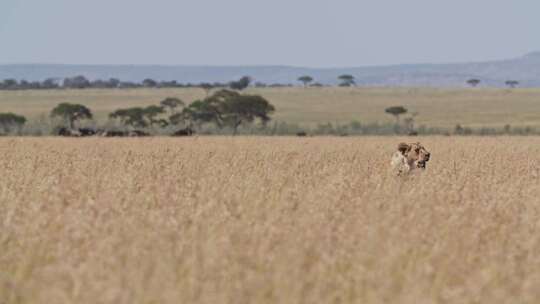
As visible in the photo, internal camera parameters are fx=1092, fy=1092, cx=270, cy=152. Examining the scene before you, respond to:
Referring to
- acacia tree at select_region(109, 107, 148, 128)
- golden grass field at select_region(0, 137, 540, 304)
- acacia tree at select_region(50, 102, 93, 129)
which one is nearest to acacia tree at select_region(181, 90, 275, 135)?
→ acacia tree at select_region(109, 107, 148, 128)

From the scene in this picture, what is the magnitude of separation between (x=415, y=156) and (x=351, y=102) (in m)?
107

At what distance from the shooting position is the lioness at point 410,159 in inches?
663

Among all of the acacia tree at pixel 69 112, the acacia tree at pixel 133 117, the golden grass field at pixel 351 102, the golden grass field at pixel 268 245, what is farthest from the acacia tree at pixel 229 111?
the golden grass field at pixel 268 245

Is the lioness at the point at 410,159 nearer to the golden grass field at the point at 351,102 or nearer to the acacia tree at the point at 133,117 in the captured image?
the acacia tree at the point at 133,117

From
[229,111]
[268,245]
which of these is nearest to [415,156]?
[268,245]

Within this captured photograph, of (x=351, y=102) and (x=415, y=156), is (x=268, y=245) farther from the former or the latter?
(x=351, y=102)

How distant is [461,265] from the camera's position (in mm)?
7457

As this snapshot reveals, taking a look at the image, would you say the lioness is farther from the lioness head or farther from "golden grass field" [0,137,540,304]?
"golden grass field" [0,137,540,304]

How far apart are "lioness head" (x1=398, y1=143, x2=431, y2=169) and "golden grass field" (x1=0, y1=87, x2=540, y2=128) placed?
2973 inches

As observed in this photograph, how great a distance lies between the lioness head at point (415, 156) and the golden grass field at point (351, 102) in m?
75.5

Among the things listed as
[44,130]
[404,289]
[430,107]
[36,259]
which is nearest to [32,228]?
[36,259]

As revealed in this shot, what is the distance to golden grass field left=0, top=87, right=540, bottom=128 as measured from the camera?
102 m

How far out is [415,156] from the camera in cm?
1700

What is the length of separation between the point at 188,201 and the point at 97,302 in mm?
4513
